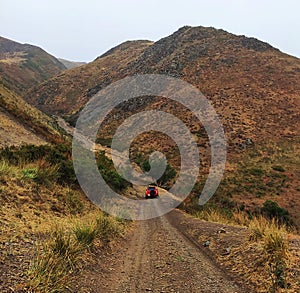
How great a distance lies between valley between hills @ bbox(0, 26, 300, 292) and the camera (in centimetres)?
607

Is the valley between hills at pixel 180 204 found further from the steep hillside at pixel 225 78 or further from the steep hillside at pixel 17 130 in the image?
the steep hillside at pixel 225 78

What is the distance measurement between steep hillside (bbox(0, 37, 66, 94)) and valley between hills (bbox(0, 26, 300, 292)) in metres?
42.9

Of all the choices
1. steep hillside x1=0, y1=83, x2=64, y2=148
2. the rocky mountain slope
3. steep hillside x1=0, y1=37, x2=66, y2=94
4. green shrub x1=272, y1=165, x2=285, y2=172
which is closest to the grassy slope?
the rocky mountain slope

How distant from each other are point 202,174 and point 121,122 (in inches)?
1370

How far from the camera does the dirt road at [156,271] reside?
19.4 ft

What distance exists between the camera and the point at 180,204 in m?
25.6

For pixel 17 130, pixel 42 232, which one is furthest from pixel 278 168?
pixel 42 232

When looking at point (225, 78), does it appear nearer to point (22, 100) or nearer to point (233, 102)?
point (233, 102)

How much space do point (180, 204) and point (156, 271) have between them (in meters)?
19.0

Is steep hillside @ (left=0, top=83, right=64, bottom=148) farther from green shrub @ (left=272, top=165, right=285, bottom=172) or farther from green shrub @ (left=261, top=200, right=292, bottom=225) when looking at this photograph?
green shrub @ (left=272, top=165, right=285, bottom=172)

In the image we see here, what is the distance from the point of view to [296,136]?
54312mm

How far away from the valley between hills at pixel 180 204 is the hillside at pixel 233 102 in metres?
0.28

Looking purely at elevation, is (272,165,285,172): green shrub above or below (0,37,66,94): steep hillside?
below

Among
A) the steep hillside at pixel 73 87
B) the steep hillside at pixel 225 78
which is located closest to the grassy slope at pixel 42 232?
the steep hillside at pixel 225 78
